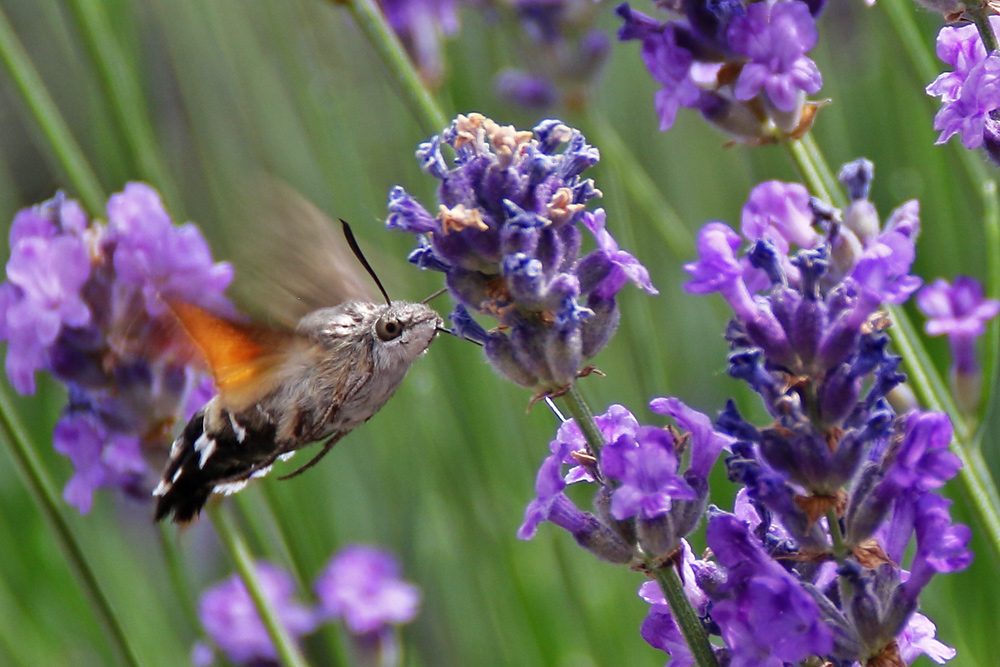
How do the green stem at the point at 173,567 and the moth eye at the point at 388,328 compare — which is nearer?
the moth eye at the point at 388,328

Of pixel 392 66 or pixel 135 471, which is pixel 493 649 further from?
pixel 392 66

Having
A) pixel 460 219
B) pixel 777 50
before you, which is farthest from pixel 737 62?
pixel 460 219

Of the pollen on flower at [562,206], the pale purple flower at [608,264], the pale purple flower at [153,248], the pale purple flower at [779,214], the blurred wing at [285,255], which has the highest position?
the pale purple flower at [153,248]

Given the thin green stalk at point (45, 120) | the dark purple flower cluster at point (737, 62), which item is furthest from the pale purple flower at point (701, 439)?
the thin green stalk at point (45, 120)

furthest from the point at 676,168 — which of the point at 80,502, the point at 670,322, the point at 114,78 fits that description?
the point at 80,502

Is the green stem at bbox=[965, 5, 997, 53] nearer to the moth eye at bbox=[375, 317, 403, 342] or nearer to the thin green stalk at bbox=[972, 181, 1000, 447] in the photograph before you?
the thin green stalk at bbox=[972, 181, 1000, 447]

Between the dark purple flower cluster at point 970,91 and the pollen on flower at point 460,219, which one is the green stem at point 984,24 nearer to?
the dark purple flower cluster at point 970,91

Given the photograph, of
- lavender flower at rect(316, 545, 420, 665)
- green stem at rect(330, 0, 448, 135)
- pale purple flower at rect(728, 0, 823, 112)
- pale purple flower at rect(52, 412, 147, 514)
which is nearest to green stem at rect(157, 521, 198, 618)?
pale purple flower at rect(52, 412, 147, 514)

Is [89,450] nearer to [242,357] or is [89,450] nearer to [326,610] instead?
[242,357]
